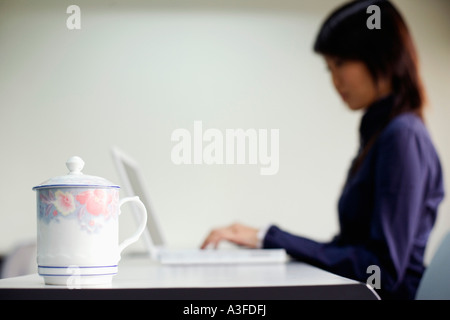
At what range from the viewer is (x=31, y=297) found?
638 mm

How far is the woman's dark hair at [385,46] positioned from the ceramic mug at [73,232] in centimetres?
99

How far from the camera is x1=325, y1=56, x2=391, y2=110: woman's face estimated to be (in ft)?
5.03

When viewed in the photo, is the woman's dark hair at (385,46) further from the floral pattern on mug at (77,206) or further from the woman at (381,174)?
the floral pattern on mug at (77,206)

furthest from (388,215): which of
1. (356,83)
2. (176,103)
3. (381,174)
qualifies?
(176,103)

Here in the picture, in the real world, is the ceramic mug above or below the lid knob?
below

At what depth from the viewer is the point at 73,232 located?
2.20 feet

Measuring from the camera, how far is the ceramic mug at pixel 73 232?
2.19 feet

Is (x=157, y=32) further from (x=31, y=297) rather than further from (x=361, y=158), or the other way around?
(x=31, y=297)

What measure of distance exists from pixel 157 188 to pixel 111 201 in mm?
2209

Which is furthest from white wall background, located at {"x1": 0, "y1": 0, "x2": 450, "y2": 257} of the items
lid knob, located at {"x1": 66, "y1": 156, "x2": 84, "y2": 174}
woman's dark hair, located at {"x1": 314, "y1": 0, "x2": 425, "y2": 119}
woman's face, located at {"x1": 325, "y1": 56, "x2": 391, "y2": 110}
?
lid knob, located at {"x1": 66, "y1": 156, "x2": 84, "y2": 174}

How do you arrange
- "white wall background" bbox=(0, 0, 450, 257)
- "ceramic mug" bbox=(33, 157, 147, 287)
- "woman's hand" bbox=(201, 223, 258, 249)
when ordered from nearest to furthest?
"ceramic mug" bbox=(33, 157, 147, 287)
"woman's hand" bbox=(201, 223, 258, 249)
"white wall background" bbox=(0, 0, 450, 257)

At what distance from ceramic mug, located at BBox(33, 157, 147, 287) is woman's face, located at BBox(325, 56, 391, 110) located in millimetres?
1029

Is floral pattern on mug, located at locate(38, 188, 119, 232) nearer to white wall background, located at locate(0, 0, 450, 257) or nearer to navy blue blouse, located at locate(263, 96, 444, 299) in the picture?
navy blue blouse, located at locate(263, 96, 444, 299)

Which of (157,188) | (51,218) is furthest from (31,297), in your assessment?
(157,188)
